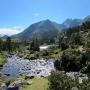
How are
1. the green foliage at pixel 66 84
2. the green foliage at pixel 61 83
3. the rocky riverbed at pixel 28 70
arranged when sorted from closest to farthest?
the green foliage at pixel 66 84, the green foliage at pixel 61 83, the rocky riverbed at pixel 28 70

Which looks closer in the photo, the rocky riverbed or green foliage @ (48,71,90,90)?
green foliage @ (48,71,90,90)

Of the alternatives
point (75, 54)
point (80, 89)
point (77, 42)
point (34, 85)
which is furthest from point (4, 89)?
point (77, 42)

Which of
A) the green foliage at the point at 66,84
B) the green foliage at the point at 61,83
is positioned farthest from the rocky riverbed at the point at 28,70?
the green foliage at the point at 66,84

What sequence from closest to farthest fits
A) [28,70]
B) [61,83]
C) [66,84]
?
[66,84], [61,83], [28,70]

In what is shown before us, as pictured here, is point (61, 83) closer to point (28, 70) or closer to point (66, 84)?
point (66, 84)

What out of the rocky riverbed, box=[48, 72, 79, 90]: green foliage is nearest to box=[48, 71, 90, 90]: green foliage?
box=[48, 72, 79, 90]: green foliage

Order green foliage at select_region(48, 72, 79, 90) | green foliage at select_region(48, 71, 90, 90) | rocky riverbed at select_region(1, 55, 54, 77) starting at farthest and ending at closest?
rocky riverbed at select_region(1, 55, 54, 77), green foliage at select_region(48, 72, 79, 90), green foliage at select_region(48, 71, 90, 90)

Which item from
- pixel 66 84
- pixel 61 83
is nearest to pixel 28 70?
pixel 61 83

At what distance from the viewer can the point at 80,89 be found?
39906 mm

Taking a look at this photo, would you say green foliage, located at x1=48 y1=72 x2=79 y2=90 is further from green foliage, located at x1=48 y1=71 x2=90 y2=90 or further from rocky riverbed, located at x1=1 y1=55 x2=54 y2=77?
rocky riverbed, located at x1=1 y1=55 x2=54 y2=77

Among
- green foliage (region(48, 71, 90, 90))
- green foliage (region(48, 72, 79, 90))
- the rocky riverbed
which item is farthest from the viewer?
the rocky riverbed

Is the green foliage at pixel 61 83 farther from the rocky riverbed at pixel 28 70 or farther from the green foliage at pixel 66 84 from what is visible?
the rocky riverbed at pixel 28 70

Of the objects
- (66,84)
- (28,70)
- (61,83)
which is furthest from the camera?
(28,70)

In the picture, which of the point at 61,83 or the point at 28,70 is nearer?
the point at 61,83
